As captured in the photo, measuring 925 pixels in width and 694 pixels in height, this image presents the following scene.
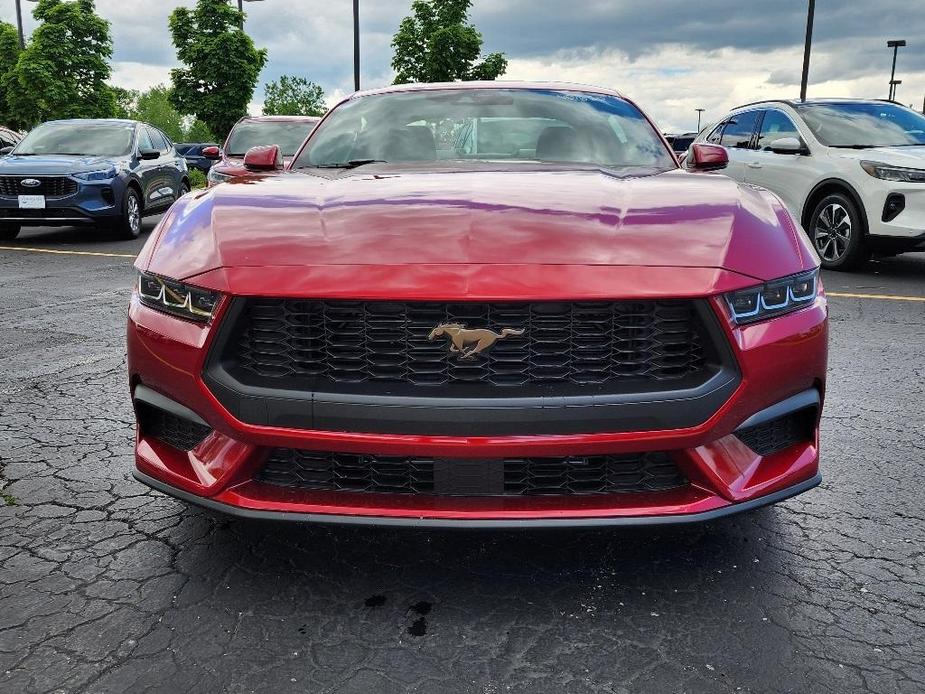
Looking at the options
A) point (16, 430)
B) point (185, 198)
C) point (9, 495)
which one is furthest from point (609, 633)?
point (16, 430)

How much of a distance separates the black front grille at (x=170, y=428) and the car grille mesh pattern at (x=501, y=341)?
1.29 feet

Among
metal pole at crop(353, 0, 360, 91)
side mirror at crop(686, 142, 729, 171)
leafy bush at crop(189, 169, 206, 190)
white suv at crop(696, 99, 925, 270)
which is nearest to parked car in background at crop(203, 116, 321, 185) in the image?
white suv at crop(696, 99, 925, 270)

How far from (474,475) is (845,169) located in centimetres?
767

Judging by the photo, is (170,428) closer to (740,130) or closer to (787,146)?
(787,146)

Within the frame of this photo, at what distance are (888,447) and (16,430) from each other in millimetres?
3725

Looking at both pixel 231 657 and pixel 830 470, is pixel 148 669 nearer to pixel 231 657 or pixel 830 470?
pixel 231 657

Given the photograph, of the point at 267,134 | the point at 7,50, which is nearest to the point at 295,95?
the point at 7,50

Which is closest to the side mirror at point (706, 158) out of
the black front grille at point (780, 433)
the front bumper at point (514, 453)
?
the front bumper at point (514, 453)

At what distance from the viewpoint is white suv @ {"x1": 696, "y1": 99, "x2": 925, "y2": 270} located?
8328 mm

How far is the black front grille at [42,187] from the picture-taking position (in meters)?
11.2

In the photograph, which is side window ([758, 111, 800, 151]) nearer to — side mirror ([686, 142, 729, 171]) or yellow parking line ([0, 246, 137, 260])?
side mirror ([686, 142, 729, 171])

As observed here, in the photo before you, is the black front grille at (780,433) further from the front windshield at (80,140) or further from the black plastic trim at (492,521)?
the front windshield at (80,140)

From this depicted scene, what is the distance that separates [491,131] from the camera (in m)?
4.01

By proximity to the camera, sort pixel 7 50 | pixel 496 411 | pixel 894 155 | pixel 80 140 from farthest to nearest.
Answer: pixel 7 50, pixel 80 140, pixel 894 155, pixel 496 411
